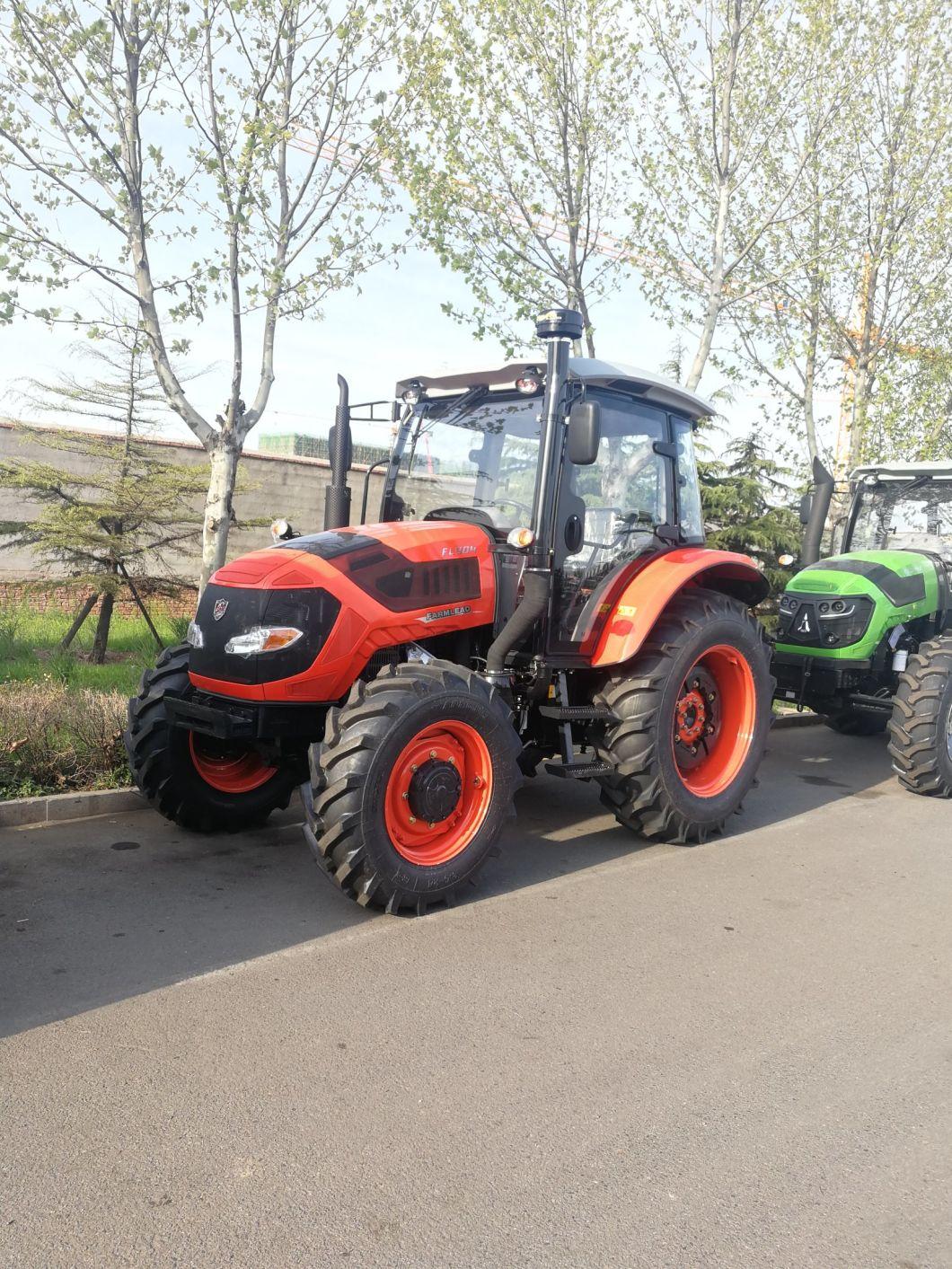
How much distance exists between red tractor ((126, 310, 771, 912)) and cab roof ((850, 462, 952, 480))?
2.72 meters

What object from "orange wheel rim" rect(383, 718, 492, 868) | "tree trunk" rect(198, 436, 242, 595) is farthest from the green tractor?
"tree trunk" rect(198, 436, 242, 595)

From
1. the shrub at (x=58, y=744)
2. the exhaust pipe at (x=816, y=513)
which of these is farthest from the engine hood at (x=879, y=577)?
the shrub at (x=58, y=744)

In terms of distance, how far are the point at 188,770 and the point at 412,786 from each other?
1.45 metres

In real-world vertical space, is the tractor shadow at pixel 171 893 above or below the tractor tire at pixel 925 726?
below

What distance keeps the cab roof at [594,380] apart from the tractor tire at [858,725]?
176 inches

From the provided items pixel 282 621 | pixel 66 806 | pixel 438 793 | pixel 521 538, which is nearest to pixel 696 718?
pixel 521 538

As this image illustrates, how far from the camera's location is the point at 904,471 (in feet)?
27.8

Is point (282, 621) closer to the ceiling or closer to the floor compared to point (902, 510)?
closer to the floor

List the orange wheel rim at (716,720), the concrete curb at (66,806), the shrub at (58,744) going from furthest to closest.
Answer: the orange wheel rim at (716,720), the shrub at (58,744), the concrete curb at (66,806)

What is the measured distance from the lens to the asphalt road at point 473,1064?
2.56m

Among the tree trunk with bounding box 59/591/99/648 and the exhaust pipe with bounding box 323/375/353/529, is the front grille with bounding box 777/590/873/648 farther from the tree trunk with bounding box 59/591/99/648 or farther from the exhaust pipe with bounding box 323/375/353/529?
the tree trunk with bounding box 59/591/99/648

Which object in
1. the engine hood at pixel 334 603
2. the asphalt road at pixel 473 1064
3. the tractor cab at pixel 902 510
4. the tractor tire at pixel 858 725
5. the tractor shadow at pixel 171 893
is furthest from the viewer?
the tractor tire at pixel 858 725

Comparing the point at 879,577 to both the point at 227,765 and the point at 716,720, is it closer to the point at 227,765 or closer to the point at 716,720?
the point at 716,720

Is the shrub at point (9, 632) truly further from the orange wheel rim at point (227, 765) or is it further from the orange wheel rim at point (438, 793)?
the orange wheel rim at point (438, 793)
